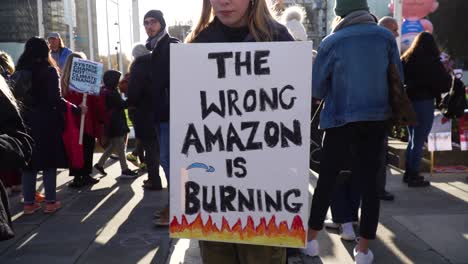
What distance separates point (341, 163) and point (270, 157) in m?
1.78

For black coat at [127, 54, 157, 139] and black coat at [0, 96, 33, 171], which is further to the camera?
black coat at [127, 54, 157, 139]

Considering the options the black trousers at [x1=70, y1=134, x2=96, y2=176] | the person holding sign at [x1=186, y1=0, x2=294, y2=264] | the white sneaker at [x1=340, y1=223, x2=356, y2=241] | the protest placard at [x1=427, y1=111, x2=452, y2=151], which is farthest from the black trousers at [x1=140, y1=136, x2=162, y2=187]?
the person holding sign at [x1=186, y1=0, x2=294, y2=264]

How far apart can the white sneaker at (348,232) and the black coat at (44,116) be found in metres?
2.89

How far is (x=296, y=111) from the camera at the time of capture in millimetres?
1852

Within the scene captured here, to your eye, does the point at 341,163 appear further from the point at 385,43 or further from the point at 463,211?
the point at 463,211

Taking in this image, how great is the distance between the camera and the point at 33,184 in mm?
5082

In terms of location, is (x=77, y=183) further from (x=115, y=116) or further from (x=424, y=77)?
(x=424, y=77)

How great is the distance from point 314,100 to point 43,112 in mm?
2672

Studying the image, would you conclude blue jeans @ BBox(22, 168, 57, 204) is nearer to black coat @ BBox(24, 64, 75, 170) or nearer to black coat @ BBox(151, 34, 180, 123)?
black coat @ BBox(24, 64, 75, 170)

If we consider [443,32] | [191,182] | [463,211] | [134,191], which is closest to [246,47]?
[191,182]

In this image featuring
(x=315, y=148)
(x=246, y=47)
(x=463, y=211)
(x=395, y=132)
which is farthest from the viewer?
(x=395, y=132)

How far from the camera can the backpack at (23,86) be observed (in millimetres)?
4777

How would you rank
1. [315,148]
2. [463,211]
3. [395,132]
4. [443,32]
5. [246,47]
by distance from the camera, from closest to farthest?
[246,47], [315,148], [463,211], [395,132], [443,32]

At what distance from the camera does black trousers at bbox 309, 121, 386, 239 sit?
3377mm
